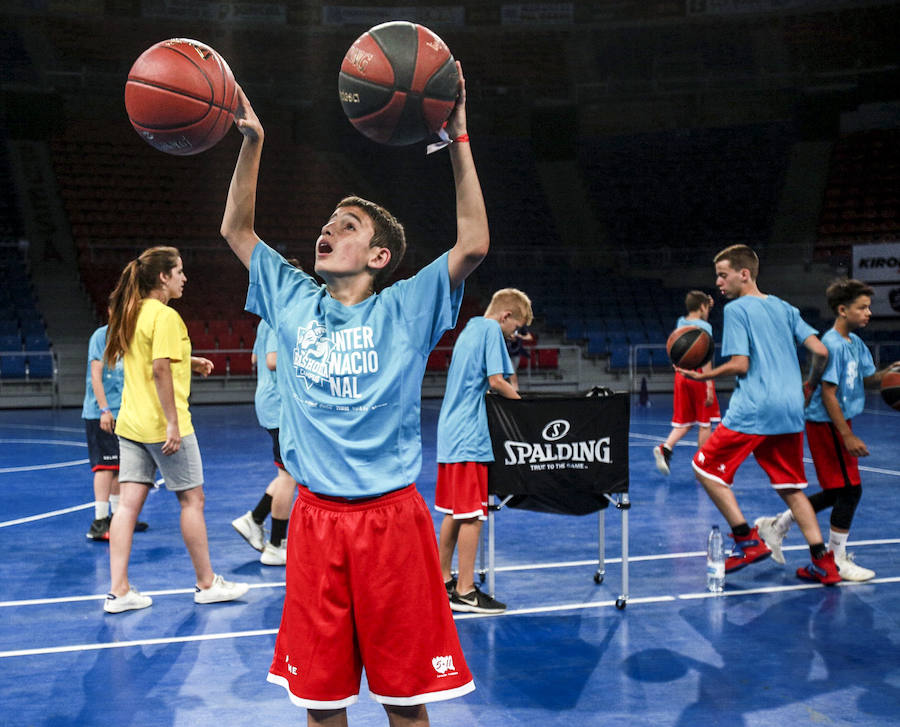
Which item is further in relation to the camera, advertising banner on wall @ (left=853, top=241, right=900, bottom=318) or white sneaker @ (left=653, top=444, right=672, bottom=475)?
advertising banner on wall @ (left=853, top=241, right=900, bottom=318)

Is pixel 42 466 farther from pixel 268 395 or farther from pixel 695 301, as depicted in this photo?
pixel 695 301

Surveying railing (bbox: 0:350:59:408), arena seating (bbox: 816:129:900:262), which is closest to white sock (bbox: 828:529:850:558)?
railing (bbox: 0:350:59:408)

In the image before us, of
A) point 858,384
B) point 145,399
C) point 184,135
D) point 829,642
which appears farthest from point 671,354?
point 184,135

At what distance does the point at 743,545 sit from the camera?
5391 millimetres

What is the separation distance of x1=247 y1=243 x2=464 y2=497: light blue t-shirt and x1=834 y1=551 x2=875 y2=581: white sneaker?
380cm

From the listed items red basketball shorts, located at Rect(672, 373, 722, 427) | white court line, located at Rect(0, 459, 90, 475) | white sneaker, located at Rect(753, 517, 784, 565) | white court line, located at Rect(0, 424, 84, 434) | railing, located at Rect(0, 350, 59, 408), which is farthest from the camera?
railing, located at Rect(0, 350, 59, 408)

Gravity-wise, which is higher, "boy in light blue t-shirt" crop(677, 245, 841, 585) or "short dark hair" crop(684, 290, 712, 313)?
"short dark hair" crop(684, 290, 712, 313)

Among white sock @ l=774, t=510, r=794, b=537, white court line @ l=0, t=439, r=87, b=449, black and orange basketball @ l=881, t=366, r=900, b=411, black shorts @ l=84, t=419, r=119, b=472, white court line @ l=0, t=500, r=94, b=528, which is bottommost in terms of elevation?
white court line @ l=0, t=439, r=87, b=449

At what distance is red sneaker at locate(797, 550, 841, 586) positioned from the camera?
5207 mm

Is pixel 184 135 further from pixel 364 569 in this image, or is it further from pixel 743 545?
pixel 743 545

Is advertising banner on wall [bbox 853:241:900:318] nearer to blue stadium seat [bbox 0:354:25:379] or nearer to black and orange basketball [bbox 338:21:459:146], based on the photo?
blue stadium seat [bbox 0:354:25:379]

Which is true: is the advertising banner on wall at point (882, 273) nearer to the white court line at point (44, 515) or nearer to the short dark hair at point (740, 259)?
the short dark hair at point (740, 259)

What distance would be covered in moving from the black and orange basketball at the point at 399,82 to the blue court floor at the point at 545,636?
7.37 feet

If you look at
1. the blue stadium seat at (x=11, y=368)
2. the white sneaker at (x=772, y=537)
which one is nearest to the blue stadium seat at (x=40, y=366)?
the blue stadium seat at (x=11, y=368)
